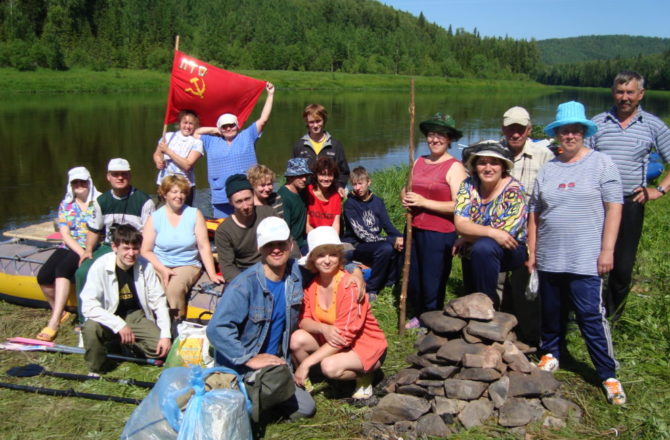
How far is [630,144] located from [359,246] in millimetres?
2650

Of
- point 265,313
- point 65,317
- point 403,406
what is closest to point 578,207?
point 403,406

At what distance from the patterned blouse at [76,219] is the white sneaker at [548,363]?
4.25 metres

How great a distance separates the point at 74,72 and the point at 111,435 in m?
56.8

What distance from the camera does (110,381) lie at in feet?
14.0

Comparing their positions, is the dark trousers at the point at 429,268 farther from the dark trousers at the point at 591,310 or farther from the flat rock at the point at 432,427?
the flat rock at the point at 432,427

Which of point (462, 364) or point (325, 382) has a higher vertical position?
point (462, 364)

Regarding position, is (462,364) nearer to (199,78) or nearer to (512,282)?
(512,282)

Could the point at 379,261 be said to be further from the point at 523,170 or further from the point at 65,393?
the point at 65,393

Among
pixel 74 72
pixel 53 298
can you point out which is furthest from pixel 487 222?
pixel 74 72

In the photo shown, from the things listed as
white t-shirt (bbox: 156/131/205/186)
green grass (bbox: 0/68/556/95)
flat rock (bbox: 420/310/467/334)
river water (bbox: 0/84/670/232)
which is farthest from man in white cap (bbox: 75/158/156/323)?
green grass (bbox: 0/68/556/95)

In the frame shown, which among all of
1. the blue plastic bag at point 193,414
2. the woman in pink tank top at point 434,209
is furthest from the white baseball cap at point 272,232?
the woman in pink tank top at point 434,209

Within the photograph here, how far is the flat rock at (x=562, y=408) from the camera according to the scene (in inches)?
140

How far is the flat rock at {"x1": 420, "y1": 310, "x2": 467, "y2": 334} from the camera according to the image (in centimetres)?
404

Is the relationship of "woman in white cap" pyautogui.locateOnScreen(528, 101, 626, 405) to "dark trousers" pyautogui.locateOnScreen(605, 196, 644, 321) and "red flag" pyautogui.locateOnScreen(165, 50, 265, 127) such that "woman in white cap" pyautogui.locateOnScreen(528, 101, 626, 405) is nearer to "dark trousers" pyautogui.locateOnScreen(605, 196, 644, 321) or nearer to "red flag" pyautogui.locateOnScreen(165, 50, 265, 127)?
"dark trousers" pyautogui.locateOnScreen(605, 196, 644, 321)
